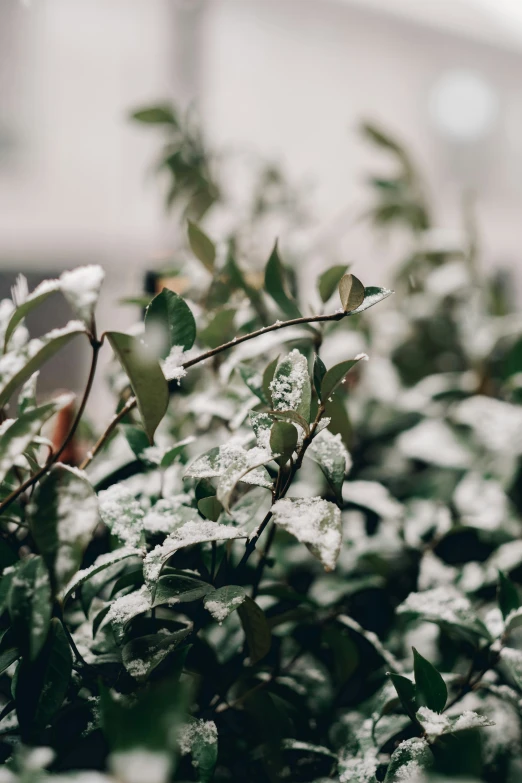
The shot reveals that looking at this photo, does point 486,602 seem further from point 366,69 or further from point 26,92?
point 366,69

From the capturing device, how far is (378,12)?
2840 millimetres

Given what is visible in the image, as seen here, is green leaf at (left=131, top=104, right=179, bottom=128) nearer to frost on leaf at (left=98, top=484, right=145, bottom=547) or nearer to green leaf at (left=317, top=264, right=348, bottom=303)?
green leaf at (left=317, top=264, right=348, bottom=303)

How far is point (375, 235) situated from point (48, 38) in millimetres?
1874

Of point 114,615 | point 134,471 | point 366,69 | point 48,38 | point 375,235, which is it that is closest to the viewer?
point 114,615

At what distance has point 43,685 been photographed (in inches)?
12.4

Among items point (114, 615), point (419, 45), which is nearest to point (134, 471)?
point (114, 615)

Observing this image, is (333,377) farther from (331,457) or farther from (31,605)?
(31,605)

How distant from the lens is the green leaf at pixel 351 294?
328mm

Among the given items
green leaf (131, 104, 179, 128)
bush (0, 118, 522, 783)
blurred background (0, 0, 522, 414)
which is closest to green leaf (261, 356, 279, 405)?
bush (0, 118, 522, 783)

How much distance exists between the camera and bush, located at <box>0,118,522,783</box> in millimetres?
290

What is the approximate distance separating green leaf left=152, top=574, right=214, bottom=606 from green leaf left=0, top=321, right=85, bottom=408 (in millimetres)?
132

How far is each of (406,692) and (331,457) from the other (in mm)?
137

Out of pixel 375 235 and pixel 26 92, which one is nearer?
pixel 375 235

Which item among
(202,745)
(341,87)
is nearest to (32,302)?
(202,745)
